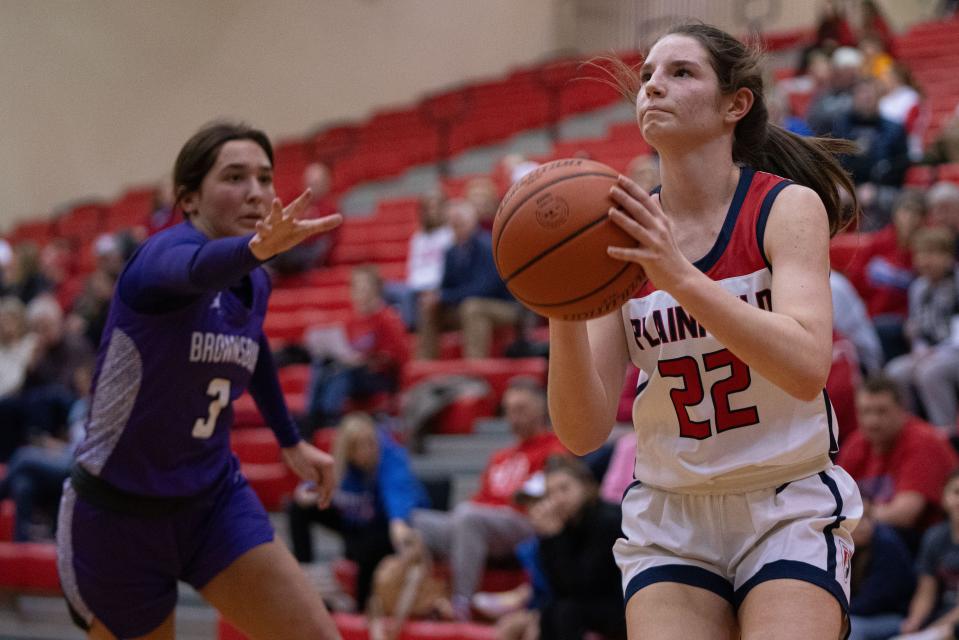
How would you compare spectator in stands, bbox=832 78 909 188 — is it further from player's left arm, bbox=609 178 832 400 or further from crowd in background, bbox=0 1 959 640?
player's left arm, bbox=609 178 832 400

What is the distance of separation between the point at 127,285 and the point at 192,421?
414mm

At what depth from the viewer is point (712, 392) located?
2.65 m

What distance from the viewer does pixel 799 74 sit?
499 inches

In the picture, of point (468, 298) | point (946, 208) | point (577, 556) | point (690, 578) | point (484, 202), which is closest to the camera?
point (690, 578)

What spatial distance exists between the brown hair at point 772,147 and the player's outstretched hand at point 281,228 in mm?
809

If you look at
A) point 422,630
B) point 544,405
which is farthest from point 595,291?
point 544,405

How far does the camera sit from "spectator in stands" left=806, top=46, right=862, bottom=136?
377 inches

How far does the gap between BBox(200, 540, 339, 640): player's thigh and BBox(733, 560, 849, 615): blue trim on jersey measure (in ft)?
4.77

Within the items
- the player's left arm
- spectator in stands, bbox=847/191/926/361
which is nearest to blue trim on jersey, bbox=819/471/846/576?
the player's left arm

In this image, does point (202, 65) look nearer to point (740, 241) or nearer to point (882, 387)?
point (882, 387)

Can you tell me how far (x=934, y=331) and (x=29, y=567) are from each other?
5.60m

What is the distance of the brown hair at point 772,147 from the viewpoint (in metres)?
2.78

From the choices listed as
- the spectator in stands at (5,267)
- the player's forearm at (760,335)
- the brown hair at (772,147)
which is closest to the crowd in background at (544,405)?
the brown hair at (772,147)

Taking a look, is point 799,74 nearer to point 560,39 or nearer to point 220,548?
point 560,39
